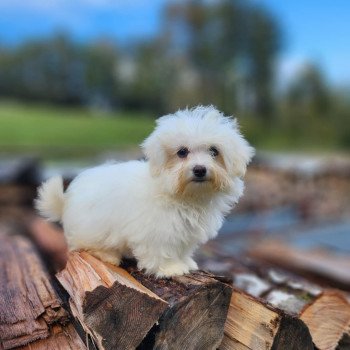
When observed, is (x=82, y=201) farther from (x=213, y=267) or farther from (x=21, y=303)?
(x=213, y=267)

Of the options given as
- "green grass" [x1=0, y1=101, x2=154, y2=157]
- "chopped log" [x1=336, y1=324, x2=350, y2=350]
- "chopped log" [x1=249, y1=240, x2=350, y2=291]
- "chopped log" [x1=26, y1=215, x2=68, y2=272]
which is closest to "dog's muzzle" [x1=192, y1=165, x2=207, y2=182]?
"chopped log" [x1=336, y1=324, x2=350, y2=350]

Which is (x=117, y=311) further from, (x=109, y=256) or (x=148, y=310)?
(x=109, y=256)

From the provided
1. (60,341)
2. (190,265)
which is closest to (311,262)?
(190,265)

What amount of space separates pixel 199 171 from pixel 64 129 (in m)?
21.0

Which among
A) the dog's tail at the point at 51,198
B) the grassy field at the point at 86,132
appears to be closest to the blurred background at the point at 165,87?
the grassy field at the point at 86,132

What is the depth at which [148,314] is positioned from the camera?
1.94 meters

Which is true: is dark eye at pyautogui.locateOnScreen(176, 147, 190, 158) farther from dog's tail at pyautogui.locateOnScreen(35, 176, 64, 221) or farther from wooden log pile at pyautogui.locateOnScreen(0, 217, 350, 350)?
dog's tail at pyautogui.locateOnScreen(35, 176, 64, 221)

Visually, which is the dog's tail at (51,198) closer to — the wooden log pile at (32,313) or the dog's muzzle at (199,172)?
the wooden log pile at (32,313)

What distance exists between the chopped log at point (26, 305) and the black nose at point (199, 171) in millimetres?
905

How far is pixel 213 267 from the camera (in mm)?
3441

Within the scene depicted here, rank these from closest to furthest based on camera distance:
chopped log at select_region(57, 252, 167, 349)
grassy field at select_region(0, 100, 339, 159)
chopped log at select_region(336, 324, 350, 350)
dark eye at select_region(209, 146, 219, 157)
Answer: chopped log at select_region(57, 252, 167, 349) → dark eye at select_region(209, 146, 219, 157) → chopped log at select_region(336, 324, 350, 350) → grassy field at select_region(0, 100, 339, 159)

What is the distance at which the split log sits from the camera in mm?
1908

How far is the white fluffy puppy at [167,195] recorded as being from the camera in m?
2.16

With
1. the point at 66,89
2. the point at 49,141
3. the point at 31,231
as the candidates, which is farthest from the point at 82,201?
the point at 66,89
